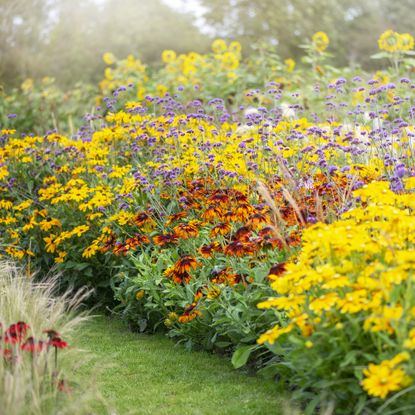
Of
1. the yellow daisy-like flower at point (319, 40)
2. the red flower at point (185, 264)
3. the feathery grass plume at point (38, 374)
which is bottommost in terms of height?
the feathery grass plume at point (38, 374)

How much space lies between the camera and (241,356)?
397 cm

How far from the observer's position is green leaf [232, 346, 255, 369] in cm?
394

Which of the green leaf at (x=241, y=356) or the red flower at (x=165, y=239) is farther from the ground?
the red flower at (x=165, y=239)

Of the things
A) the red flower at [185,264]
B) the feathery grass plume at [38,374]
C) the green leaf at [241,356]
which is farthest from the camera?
the red flower at [185,264]

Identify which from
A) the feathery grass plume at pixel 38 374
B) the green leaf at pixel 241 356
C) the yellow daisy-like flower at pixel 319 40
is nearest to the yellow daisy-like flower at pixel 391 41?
the yellow daisy-like flower at pixel 319 40

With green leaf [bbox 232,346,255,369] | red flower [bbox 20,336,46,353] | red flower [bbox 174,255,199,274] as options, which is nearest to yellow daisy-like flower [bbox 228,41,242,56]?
red flower [bbox 174,255,199,274]

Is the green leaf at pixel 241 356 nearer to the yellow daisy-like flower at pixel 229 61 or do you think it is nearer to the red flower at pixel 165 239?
the red flower at pixel 165 239

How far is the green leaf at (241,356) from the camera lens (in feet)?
12.9

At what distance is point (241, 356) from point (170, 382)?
51cm

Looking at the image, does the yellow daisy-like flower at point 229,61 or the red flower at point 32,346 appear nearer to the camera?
the red flower at point 32,346

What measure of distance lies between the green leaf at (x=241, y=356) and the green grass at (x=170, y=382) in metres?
0.12

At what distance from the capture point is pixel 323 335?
3.11 meters

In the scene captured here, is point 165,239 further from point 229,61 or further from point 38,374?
point 229,61

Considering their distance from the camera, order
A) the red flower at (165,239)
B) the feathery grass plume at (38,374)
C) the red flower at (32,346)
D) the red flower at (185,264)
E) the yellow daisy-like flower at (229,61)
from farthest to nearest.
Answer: the yellow daisy-like flower at (229,61) < the red flower at (165,239) < the red flower at (185,264) < the red flower at (32,346) < the feathery grass plume at (38,374)
